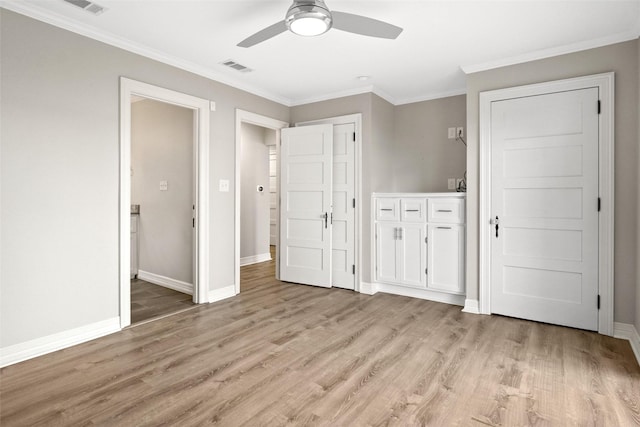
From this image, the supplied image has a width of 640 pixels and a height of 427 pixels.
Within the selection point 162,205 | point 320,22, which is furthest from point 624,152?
point 162,205

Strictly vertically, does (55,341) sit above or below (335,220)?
below

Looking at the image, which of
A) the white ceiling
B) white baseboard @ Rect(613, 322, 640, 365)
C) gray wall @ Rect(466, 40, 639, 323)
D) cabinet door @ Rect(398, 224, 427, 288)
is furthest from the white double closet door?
white baseboard @ Rect(613, 322, 640, 365)

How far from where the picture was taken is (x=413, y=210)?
159 inches

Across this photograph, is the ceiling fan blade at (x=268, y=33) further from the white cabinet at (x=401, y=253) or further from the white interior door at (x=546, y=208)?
the white cabinet at (x=401, y=253)

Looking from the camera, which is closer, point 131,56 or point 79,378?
point 79,378

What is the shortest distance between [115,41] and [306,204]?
103 inches

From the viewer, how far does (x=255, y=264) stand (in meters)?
6.19

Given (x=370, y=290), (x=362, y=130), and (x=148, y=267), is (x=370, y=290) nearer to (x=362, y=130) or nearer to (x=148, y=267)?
(x=362, y=130)

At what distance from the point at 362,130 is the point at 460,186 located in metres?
1.37

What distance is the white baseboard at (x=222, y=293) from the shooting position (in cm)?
385

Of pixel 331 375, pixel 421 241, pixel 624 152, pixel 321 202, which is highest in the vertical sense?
pixel 624 152

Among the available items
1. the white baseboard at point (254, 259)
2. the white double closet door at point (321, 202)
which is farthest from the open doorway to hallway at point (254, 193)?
the white double closet door at point (321, 202)

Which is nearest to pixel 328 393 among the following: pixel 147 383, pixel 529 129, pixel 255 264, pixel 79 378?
pixel 147 383

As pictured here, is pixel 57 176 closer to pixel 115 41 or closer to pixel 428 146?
pixel 115 41
